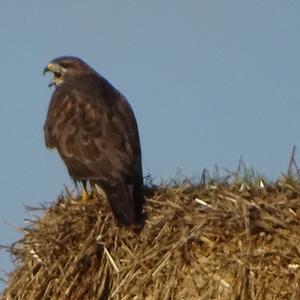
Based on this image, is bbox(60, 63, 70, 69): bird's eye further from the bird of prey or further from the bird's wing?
the bird's wing

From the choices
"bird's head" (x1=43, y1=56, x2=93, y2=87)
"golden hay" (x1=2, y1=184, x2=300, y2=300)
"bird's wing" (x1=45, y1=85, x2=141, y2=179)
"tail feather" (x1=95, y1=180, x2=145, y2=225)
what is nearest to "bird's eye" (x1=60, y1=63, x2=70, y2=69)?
"bird's head" (x1=43, y1=56, x2=93, y2=87)

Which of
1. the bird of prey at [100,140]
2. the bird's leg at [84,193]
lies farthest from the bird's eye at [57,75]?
the bird's leg at [84,193]

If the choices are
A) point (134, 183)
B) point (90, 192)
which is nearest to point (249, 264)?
point (134, 183)

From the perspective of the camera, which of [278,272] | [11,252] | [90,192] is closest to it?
[278,272]

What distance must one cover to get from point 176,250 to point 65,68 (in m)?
Answer: 3.00

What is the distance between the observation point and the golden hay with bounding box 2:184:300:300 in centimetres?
602

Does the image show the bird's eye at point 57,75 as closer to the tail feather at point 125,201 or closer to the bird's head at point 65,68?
the bird's head at point 65,68

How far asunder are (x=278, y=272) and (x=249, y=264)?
0.15m

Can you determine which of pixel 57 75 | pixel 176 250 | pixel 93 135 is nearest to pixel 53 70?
pixel 57 75

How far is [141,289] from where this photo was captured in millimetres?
6312

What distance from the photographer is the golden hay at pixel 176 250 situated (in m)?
6.02

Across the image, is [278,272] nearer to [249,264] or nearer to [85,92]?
[249,264]

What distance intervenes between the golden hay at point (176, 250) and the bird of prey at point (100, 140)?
0.53 feet

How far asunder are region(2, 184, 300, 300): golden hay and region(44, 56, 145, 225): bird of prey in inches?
6.3
